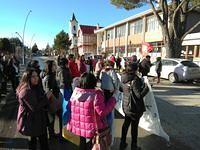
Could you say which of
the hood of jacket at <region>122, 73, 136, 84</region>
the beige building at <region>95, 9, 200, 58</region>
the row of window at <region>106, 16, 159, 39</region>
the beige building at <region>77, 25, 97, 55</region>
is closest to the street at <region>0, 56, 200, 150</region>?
the hood of jacket at <region>122, 73, 136, 84</region>

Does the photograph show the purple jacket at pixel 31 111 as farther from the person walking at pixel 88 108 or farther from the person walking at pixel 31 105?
the person walking at pixel 88 108

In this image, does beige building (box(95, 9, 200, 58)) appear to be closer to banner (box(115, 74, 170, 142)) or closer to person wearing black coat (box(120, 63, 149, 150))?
banner (box(115, 74, 170, 142))

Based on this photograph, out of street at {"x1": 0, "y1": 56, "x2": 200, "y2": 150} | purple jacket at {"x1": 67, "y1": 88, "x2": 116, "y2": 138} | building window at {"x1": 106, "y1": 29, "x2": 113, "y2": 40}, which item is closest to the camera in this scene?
purple jacket at {"x1": 67, "y1": 88, "x2": 116, "y2": 138}

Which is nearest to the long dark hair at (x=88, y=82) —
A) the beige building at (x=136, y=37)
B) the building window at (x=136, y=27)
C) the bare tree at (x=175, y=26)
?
the bare tree at (x=175, y=26)

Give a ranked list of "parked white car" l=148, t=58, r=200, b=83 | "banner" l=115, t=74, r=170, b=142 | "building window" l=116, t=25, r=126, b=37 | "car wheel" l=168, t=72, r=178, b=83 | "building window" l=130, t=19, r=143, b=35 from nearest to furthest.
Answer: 1. "banner" l=115, t=74, r=170, b=142
2. "parked white car" l=148, t=58, r=200, b=83
3. "car wheel" l=168, t=72, r=178, b=83
4. "building window" l=130, t=19, r=143, b=35
5. "building window" l=116, t=25, r=126, b=37

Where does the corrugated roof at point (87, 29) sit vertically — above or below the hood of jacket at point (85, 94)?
above

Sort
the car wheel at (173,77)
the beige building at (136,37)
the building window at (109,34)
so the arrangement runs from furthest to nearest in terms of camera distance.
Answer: the building window at (109,34) < the beige building at (136,37) < the car wheel at (173,77)

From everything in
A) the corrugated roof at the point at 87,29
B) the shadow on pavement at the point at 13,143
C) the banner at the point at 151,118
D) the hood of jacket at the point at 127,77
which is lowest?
the shadow on pavement at the point at 13,143

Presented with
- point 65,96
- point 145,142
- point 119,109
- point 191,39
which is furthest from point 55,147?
point 191,39

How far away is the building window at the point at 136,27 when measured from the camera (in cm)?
4603

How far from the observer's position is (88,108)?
436 cm

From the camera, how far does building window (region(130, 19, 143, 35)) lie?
46.0 meters

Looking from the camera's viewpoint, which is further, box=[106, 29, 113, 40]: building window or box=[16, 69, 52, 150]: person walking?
box=[106, 29, 113, 40]: building window

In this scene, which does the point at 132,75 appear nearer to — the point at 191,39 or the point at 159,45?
the point at 191,39
